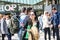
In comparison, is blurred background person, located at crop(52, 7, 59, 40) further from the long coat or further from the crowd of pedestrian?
the long coat

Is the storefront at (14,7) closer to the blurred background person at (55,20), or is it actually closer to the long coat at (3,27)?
the blurred background person at (55,20)

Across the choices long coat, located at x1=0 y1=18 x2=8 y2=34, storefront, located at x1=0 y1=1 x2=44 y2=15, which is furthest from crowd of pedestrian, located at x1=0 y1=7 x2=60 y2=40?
storefront, located at x1=0 y1=1 x2=44 y2=15

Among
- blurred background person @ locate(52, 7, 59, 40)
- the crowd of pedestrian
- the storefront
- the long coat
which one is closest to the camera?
the crowd of pedestrian

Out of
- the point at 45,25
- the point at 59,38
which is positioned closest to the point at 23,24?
the point at 45,25

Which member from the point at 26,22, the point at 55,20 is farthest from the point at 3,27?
the point at 55,20

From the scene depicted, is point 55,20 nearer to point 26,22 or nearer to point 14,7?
point 14,7

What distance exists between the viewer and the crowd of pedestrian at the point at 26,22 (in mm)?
7896

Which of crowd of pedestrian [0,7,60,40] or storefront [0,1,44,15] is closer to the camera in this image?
crowd of pedestrian [0,7,60,40]

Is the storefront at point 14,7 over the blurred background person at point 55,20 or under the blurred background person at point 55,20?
over

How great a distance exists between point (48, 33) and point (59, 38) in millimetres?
429

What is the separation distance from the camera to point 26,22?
8.38 metres

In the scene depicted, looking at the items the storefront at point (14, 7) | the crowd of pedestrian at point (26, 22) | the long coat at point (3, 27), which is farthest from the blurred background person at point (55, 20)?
the long coat at point (3, 27)

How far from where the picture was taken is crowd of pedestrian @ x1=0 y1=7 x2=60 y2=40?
7.90 meters

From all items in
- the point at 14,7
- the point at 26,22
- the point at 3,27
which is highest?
the point at 14,7
